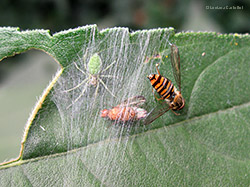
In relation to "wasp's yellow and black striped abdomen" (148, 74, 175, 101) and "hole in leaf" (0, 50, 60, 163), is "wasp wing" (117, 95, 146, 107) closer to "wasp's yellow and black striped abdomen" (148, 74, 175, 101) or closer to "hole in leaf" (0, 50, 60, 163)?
"wasp's yellow and black striped abdomen" (148, 74, 175, 101)

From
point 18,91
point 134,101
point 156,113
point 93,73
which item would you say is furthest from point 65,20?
point 156,113

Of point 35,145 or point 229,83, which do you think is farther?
point 229,83

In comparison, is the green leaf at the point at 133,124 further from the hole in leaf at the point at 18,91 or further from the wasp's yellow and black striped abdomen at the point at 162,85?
the hole in leaf at the point at 18,91

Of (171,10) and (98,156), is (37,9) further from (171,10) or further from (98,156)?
Result: (98,156)

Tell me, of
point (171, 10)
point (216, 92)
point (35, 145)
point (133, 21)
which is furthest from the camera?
point (133, 21)

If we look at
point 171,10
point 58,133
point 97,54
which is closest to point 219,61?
point 97,54

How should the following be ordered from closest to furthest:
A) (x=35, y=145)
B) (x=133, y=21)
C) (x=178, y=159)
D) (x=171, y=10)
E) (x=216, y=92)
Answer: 1. (x=35, y=145)
2. (x=178, y=159)
3. (x=216, y=92)
4. (x=171, y=10)
5. (x=133, y=21)

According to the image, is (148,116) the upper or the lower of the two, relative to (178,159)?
upper

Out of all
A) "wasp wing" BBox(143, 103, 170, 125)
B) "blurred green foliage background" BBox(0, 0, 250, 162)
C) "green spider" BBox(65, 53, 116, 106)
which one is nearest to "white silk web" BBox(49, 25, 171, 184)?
"green spider" BBox(65, 53, 116, 106)
